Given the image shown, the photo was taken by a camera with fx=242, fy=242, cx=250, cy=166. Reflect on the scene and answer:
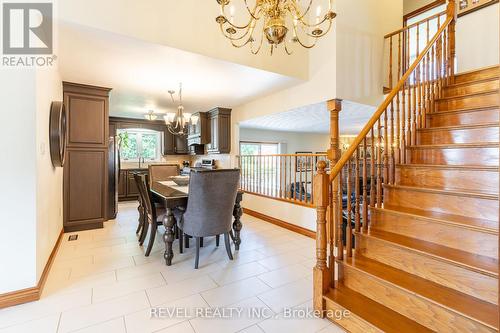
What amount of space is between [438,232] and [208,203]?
77.4 inches

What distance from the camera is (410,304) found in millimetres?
1507

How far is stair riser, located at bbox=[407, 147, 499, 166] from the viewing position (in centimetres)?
202

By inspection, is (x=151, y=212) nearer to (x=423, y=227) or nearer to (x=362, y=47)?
(x=423, y=227)

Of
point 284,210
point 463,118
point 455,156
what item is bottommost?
point 284,210

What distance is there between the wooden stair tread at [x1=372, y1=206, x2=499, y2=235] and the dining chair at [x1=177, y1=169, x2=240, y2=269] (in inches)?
58.0

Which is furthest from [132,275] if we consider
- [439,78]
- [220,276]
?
[439,78]

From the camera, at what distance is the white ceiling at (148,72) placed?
2438mm

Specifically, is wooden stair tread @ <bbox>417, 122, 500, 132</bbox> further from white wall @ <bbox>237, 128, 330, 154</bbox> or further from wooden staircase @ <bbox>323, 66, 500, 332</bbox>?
white wall @ <bbox>237, 128, 330, 154</bbox>

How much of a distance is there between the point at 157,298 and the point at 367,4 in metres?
4.61

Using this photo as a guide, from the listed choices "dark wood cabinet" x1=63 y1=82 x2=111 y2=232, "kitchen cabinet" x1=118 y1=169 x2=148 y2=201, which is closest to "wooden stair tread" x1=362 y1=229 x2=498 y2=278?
"dark wood cabinet" x1=63 y1=82 x2=111 y2=232

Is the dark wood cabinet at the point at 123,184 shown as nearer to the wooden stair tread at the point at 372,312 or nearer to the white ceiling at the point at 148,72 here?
the white ceiling at the point at 148,72

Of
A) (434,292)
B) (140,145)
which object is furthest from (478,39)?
(140,145)

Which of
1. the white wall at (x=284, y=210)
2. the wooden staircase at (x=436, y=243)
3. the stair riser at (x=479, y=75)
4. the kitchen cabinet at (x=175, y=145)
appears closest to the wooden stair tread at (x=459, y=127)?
the wooden staircase at (x=436, y=243)

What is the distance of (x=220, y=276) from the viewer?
239 cm
